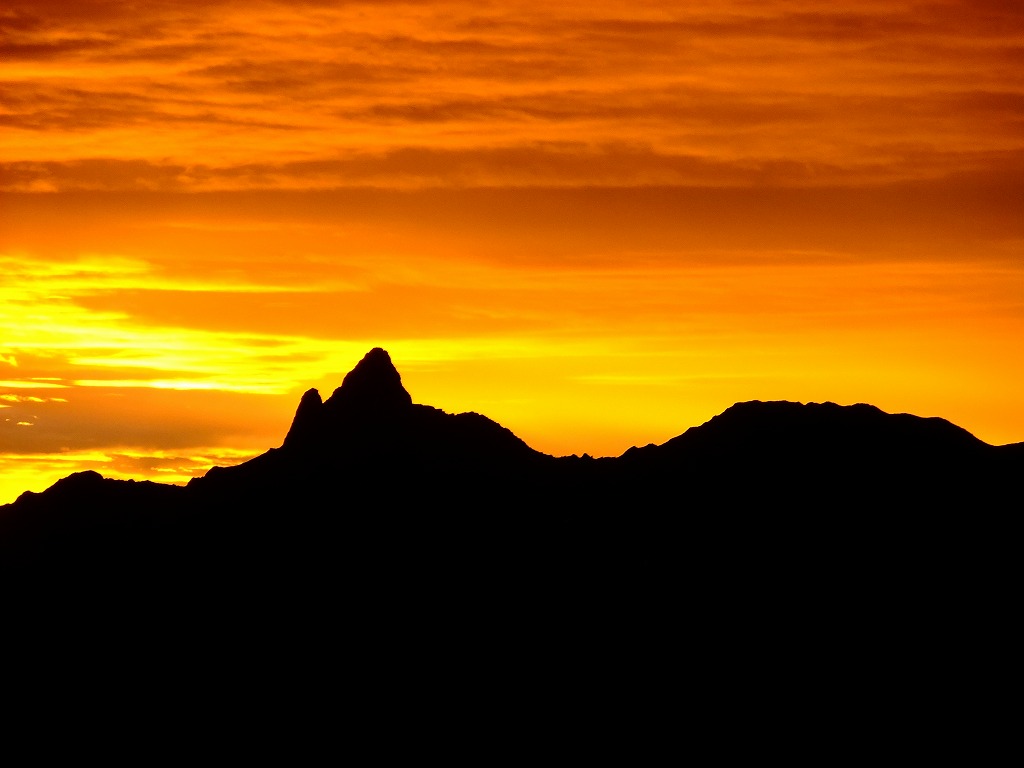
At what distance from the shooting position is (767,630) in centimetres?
18088

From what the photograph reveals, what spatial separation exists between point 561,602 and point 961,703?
54.3 m

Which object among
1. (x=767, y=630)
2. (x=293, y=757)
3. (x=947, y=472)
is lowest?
(x=293, y=757)

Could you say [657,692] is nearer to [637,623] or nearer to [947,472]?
[637,623]

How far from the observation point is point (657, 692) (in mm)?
179500

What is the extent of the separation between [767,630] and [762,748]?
1710 centimetres

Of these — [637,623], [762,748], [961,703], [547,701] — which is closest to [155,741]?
[547,701]

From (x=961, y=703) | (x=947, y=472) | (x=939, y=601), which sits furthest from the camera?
(x=947, y=472)

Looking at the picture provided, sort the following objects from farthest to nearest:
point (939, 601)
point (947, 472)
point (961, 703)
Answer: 1. point (947, 472)
2. point (939, 601)
3. point (961, 703)

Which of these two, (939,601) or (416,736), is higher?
(939,601)

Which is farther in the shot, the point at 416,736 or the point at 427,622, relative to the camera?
the point at 427,622

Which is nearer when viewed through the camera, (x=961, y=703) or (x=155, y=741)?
(x=961, y=703)

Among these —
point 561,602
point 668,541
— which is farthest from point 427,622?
point 668,541

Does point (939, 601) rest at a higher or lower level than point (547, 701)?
higher

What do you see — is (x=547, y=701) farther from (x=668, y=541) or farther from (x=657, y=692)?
(x=668, y=541)
